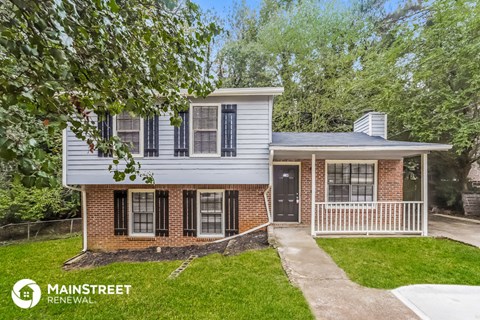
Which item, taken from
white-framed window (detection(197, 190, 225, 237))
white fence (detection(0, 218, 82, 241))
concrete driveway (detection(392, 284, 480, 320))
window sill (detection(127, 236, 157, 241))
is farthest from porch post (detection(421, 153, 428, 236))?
white fence (detection(0, 218, 82, 241))

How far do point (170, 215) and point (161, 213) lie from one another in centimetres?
30

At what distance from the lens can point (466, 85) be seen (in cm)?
996

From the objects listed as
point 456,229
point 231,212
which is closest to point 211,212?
point 231,212

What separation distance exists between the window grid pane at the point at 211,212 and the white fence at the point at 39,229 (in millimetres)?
8073

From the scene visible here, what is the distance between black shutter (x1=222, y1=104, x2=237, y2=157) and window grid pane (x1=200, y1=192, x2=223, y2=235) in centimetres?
147

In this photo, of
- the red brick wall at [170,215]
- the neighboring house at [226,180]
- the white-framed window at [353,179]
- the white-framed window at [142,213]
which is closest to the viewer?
the neighboring house at [226,180]

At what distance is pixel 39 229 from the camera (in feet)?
37.7

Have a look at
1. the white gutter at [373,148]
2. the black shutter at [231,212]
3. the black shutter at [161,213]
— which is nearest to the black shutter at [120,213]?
the black shutter at [161,213]

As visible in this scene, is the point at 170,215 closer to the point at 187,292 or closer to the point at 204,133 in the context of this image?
the point at 204,133

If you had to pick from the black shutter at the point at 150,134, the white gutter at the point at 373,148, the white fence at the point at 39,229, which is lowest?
the white fence at the point at 39,229

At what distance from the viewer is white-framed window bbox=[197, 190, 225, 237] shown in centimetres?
800

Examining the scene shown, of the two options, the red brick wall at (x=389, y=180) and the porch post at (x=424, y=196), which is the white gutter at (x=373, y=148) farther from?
the red brick wall at (x=389, y=180)

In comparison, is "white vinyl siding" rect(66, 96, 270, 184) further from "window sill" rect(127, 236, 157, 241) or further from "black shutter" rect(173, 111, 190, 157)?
"window sill" rect(127, 236, 157, 241)

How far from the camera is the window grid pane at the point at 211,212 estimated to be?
8.00m
